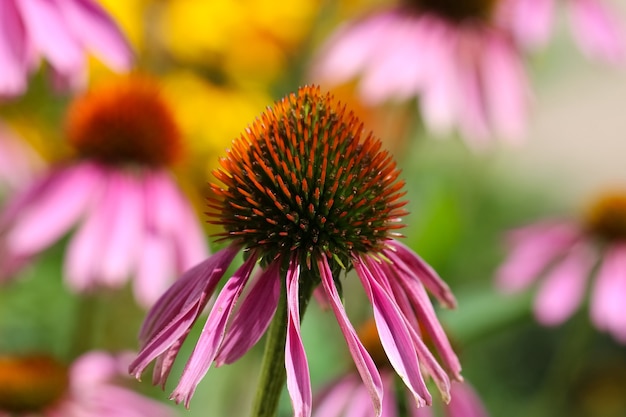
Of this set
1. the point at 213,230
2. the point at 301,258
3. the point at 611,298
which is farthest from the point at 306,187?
the point at 213,230

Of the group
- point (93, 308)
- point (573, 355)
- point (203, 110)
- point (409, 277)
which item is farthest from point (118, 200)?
point (203, 110)

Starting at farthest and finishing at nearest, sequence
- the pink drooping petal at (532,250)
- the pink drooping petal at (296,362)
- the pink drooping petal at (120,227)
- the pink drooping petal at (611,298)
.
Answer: the pink drooping petal at (532,250), the pink drooping petal at (611,298), the pink drooping petal at (120,227), the pink drooping petal at (296,362)

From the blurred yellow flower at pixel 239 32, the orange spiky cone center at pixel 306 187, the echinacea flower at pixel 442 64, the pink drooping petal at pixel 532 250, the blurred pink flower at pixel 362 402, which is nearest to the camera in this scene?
the orange spiky cone center at pixel 306 187

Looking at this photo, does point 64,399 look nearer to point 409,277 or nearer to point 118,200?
point 118,200

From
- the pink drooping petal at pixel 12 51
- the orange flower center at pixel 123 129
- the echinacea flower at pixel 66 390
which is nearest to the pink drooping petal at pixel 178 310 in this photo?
the pink drooping petal at pixel 12 51

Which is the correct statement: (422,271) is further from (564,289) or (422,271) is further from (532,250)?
(532,250)

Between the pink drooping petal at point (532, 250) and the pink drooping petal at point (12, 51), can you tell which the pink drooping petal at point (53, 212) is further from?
the pink drooping petal at point (532, 250)
